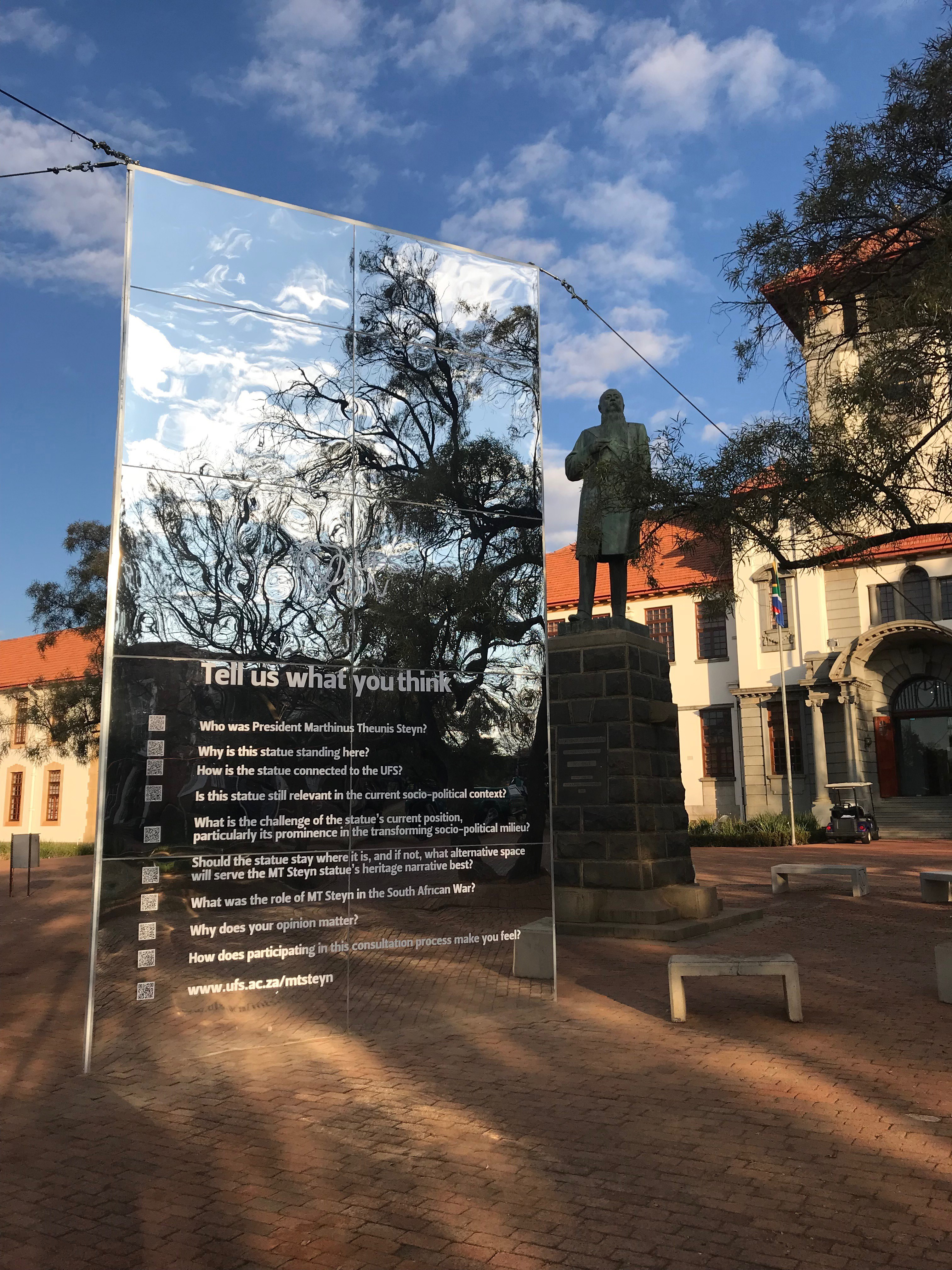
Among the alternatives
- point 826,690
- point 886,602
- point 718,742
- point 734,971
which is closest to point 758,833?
point 826,690

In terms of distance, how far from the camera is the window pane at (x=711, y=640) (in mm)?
38688

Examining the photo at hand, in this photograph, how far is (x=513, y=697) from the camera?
27.7 feet

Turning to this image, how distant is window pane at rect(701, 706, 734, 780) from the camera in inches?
1502

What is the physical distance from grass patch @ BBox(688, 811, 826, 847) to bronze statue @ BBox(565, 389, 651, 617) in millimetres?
17280

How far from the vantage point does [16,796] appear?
46156 mm

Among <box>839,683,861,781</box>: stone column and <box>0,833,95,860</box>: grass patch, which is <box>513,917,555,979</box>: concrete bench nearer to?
<box>839,683,861,781</box>: stone column

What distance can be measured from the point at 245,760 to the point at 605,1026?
3.06m

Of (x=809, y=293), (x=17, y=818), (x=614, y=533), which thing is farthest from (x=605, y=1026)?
(x=17, y=818)

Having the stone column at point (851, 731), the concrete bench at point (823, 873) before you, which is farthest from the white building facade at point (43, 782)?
the concrete bench at point (823, 873)

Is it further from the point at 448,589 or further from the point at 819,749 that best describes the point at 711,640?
the point at 448,589

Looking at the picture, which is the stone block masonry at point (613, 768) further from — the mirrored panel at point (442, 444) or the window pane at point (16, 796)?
the window pane at point (16, 796)

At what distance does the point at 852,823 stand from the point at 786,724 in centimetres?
415

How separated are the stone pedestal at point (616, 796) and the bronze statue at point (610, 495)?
791 millimetres

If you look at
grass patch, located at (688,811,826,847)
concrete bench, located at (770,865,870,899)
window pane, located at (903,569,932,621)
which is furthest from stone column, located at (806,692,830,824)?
concrete bench, located at (770,865,870,899)
